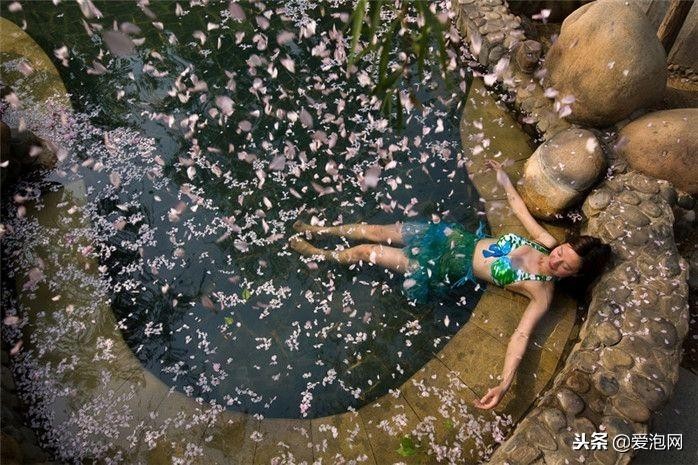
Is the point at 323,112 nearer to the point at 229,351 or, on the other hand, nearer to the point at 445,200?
the point at 445,200

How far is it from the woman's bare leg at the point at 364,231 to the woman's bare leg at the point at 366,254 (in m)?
0.12

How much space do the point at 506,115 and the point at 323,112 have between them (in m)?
2.27

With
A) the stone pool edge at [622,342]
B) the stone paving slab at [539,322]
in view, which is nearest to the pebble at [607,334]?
the stone pool edge at [622,342]

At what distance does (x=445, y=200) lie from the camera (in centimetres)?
531

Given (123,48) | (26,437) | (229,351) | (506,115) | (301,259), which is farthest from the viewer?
(123,48)

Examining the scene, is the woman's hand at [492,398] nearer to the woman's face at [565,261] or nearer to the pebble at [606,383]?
the pebble at [606,383]

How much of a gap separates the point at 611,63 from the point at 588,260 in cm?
217

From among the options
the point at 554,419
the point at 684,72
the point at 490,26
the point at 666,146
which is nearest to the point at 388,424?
the point at 554,419

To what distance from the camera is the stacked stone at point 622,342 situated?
3490 mm

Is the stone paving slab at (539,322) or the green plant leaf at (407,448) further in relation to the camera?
the stone paving slab at (539,322)

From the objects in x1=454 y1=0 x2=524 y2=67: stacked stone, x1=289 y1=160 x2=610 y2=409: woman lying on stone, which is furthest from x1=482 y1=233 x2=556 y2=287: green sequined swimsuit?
x1=454 y1=0 x2=524 y2=67: stacked stone

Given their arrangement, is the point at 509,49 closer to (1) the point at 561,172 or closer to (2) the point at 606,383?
(1) the point at 561,172

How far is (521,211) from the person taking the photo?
486 cm

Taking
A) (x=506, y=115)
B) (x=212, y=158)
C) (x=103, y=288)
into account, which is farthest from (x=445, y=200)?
(x=103, y=288)
